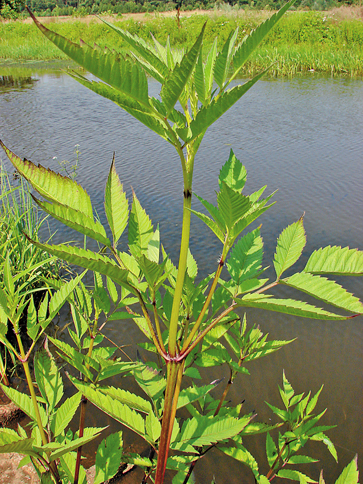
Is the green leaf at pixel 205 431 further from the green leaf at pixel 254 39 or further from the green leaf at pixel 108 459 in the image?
the green leaf at pixel 254 39

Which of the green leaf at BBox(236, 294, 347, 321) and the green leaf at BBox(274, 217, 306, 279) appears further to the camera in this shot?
the green leaf at BBox(274, 217, 306, 279)

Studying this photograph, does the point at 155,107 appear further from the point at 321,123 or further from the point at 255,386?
the point at 321,123

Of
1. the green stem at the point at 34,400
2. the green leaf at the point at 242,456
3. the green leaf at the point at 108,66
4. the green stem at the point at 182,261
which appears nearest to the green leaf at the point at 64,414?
the green stem at the point at 34,400

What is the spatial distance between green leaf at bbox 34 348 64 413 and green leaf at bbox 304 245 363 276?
748mm

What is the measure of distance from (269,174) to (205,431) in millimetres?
4253

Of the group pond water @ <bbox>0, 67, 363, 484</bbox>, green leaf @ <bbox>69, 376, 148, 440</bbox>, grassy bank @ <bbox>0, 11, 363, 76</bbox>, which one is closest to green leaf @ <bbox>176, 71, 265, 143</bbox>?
green leaf @ <bbox>69, 376, 148, 440</bbox>

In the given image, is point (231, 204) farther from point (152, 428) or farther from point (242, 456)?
point (242, 456)

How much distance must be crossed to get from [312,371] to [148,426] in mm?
1623

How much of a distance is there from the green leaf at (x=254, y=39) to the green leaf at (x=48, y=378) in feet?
2.85

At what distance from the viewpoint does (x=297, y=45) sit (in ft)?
44.6

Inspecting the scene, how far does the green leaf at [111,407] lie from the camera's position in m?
Result: 0.70

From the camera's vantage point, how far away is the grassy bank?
37.4 feet

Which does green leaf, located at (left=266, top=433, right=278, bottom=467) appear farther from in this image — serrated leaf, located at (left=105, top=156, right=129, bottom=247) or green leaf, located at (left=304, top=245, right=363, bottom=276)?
serrated leaf, located at (left=105, top=156, right=129, bottom=247)

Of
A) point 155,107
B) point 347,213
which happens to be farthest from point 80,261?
point 347,213
